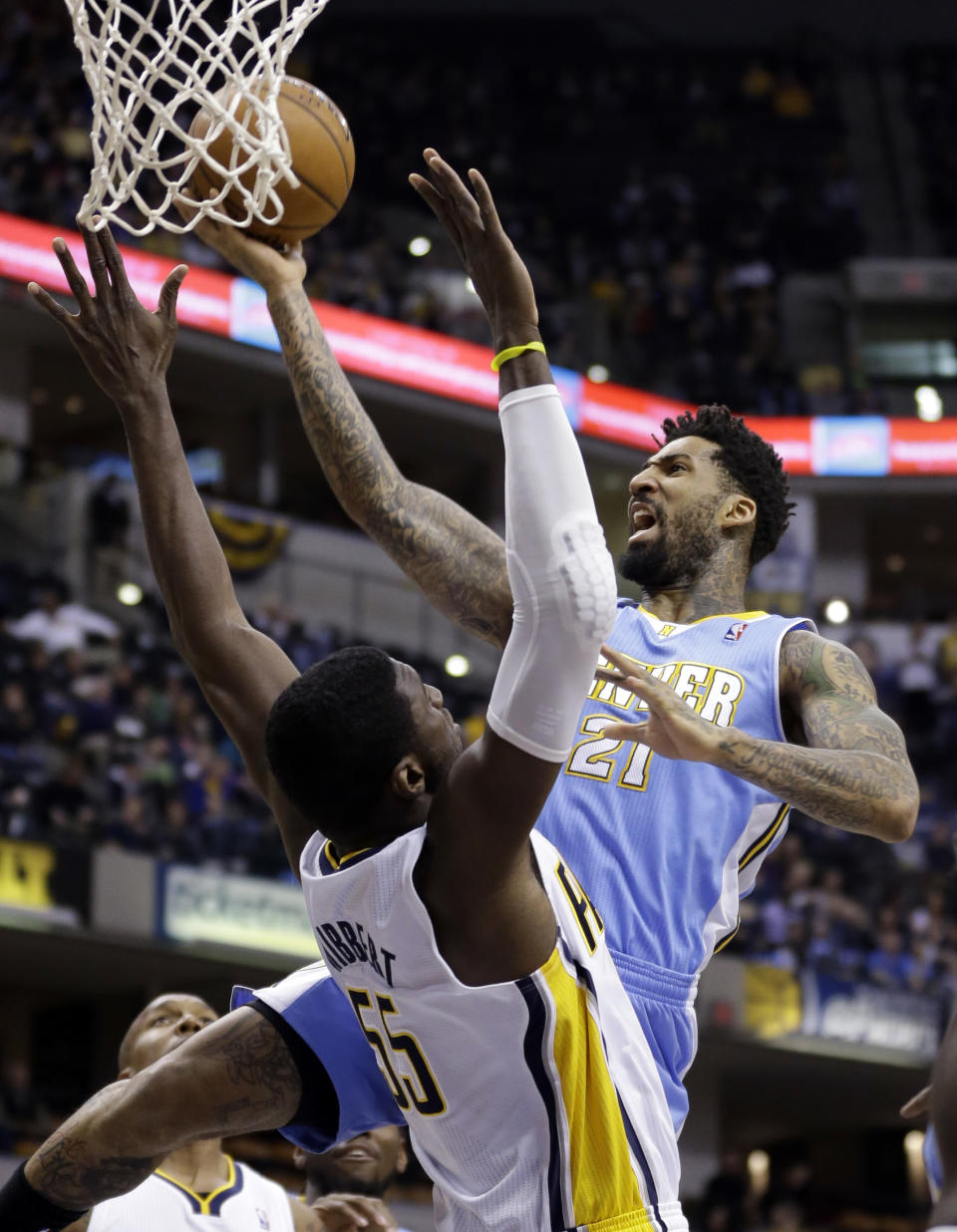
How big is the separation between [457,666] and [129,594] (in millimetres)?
3898

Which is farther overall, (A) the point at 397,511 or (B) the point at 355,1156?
(B) the point at 355,1156

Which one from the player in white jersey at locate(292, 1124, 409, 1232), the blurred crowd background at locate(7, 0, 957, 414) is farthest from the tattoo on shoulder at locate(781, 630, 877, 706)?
the blurred crowd background at locate(7, 0, 957, 414)

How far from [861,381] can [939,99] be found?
5862 millimetres

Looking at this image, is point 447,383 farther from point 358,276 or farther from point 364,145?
point 364,145

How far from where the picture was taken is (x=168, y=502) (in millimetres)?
3385

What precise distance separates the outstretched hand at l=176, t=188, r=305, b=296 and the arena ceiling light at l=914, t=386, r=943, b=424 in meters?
17.6

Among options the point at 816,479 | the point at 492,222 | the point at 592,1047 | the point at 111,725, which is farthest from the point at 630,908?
the point at 816,479

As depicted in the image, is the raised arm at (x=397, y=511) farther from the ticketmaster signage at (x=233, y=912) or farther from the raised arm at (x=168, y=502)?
the ticketmaster signage at (x=233, y=912)

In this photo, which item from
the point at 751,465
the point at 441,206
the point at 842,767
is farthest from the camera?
the point at 751,465

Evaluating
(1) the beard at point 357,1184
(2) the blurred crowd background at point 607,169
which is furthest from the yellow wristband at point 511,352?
(2) the blurred crowd background at point 607,169

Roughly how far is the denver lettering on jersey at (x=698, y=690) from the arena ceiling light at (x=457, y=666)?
13483 mm

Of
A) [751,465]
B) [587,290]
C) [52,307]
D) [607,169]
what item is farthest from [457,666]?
[52,307]

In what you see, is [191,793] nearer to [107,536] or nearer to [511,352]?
[107,536]

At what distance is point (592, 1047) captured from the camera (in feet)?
8.72
